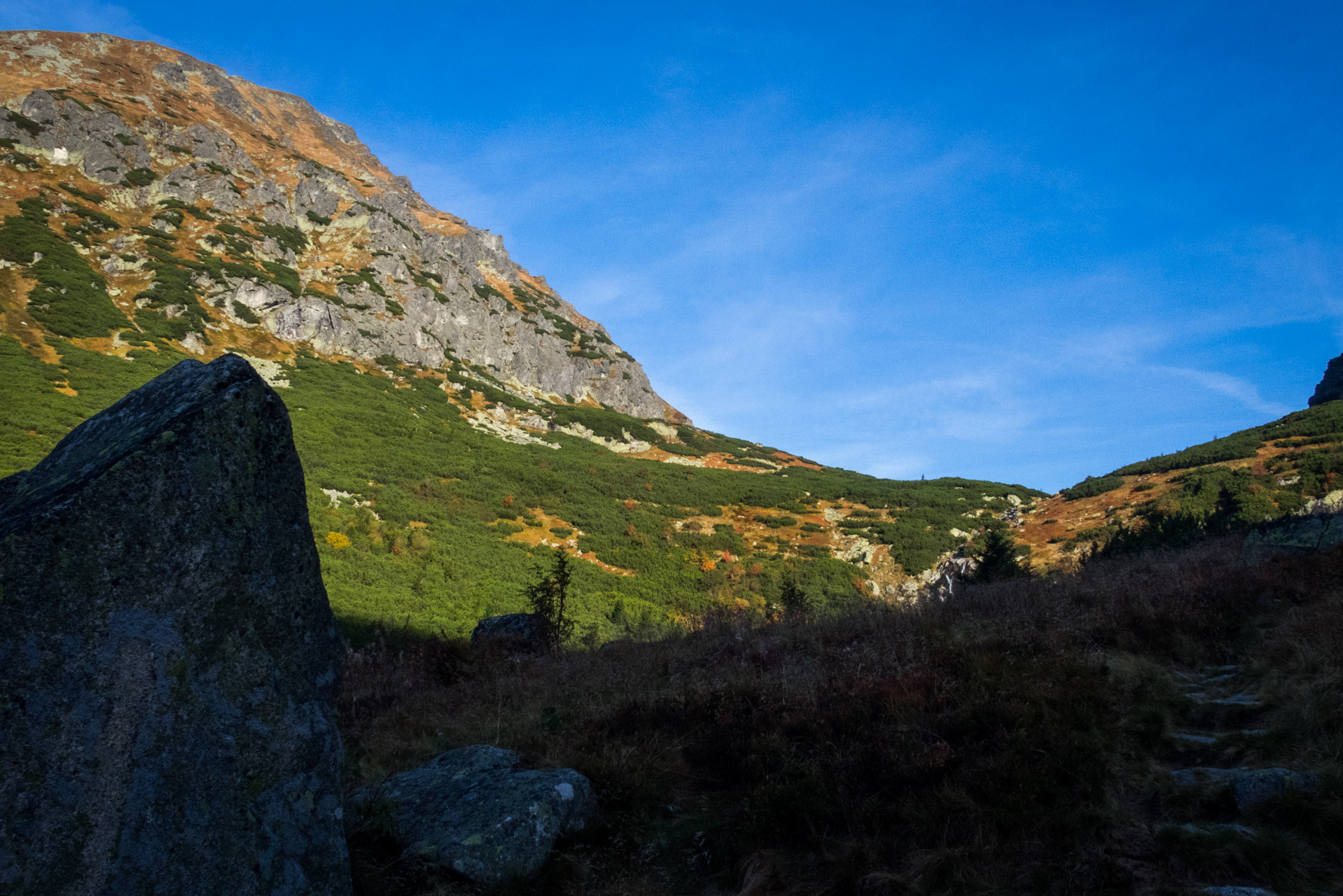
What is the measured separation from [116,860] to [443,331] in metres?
74.5

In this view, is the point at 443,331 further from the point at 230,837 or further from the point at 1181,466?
the point at 230,837

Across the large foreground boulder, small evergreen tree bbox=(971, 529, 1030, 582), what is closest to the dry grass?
the large foreground boulder

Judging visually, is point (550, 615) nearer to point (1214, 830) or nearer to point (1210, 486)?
point (1214, 830)

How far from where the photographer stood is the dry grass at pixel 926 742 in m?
3.42

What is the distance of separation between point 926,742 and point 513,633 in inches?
394

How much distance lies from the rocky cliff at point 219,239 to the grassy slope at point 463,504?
6.02 m

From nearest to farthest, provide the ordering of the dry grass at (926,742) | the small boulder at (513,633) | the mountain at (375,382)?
the dry grass at (926,742), the small boulder at (513,633), the mountain at (375,382)

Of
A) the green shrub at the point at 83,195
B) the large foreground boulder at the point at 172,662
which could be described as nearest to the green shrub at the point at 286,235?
the green shrub at the point at 83,195

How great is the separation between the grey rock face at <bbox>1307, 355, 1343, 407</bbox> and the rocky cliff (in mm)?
74775

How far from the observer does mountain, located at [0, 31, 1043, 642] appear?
25.5m

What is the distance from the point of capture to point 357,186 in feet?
267

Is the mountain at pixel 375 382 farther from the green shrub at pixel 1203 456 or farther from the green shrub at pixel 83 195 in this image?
the green shrub at pixel 1203 456

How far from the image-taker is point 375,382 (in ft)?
166

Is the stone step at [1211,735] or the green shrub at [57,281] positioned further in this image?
the green shrub at [57,281]
